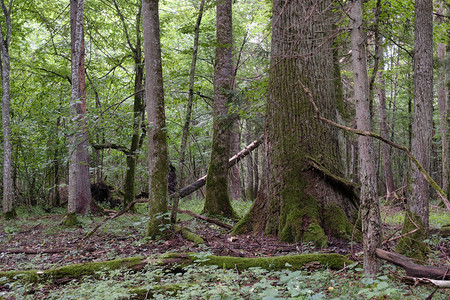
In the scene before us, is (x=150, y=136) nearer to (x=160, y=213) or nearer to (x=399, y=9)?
(x=160, y=213)

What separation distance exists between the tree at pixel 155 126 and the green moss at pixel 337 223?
2.90 m

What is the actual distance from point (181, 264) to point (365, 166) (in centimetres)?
247

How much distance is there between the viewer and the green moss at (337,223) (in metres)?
5.72

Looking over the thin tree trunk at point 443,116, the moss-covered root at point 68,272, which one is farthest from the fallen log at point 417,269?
the thin tree trunk at point 443,116

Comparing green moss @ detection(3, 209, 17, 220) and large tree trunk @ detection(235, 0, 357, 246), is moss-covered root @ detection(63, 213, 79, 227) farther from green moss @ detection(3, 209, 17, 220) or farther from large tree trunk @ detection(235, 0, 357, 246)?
large tree trunk @ detection(235, 0, 357, 246)

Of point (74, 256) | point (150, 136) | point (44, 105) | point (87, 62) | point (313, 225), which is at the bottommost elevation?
point (74, 256)

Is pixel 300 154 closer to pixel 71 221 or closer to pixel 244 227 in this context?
pixel 244 227

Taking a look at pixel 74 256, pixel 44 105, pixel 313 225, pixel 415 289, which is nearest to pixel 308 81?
pixel 313 225

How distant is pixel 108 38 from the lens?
1448 centimetres

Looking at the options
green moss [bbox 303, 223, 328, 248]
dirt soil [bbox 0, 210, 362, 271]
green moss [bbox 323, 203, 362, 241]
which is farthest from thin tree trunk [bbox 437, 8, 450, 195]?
dirt soil [bbox 0, 210, 362, 271]

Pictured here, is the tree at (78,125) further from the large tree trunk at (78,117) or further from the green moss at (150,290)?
the green moss at (150,290)

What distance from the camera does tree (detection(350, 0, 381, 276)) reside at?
3.40m

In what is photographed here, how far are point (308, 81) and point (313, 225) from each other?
2710mm

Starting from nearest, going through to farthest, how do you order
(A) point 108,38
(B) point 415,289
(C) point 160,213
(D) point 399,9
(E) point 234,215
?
(B) point 415,289, (C) point 160,213, (D) point 399,9, (E) point 234,215, (A) point 108,38
